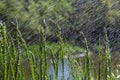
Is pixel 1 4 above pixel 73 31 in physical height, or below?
above

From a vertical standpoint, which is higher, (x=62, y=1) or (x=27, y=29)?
(x=62, y=1)

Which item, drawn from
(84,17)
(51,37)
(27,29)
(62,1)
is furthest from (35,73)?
(62,1)

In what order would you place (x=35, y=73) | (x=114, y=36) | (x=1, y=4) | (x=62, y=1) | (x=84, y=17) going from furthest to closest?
(x=62, y=1), (x=84, y=17), (x=1, y=4), (x=114, y=36), (x=35, y=73)

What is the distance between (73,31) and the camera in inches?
720

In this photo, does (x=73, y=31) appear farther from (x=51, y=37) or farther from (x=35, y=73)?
(x=35, y=73)

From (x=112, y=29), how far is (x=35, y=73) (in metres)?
13.8

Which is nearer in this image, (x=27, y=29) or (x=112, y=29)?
(x=112, y=29)

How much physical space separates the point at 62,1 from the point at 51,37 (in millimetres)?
6366

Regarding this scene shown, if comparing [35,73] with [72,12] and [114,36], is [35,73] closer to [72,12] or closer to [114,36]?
[114,36]

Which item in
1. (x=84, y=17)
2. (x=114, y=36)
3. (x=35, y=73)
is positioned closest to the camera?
(x=35, y=73)

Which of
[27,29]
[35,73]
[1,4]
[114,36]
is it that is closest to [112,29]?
[114,36]

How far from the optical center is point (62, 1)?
2098 cm

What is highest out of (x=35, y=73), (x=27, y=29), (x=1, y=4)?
(x=1, y=4)

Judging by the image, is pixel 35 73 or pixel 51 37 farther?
pixel 51 37
